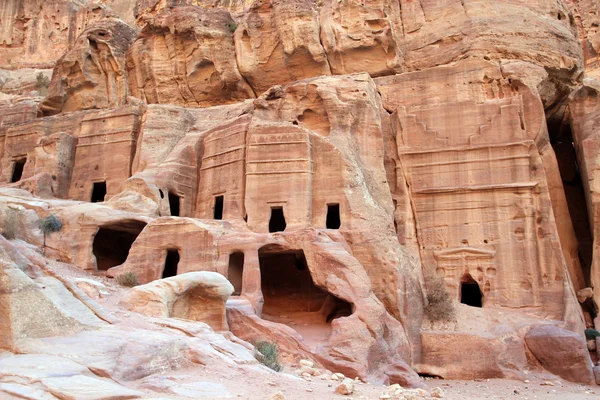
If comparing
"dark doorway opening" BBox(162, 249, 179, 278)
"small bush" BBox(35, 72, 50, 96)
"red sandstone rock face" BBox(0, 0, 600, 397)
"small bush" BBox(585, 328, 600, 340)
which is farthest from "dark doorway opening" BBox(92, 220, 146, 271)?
"small bush" BBox(35, 72, 50, 96)

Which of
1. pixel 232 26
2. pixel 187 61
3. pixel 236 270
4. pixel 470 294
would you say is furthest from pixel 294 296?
pixel 232 26

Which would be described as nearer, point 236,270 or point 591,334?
point 236,270

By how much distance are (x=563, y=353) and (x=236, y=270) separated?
10.2 metres

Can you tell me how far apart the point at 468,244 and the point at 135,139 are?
14607 mm

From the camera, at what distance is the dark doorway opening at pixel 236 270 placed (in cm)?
1798

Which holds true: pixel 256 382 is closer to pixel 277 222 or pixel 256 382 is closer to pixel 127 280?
pixel 127 280

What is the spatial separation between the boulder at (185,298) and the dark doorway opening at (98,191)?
557 inches

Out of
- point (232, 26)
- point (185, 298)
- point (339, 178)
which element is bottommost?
point (185, 298)

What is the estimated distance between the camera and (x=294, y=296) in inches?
789

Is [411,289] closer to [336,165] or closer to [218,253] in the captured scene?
[336,165]

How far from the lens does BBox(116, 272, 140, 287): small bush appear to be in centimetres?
1702

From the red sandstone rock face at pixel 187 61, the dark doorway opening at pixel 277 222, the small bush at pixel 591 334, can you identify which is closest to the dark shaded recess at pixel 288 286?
the dark doorway opening at pixel 277 222

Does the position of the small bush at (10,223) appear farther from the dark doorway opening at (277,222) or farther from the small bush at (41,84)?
the small bush at (41,84)

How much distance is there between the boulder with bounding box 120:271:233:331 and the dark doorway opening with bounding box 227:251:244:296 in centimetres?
432
